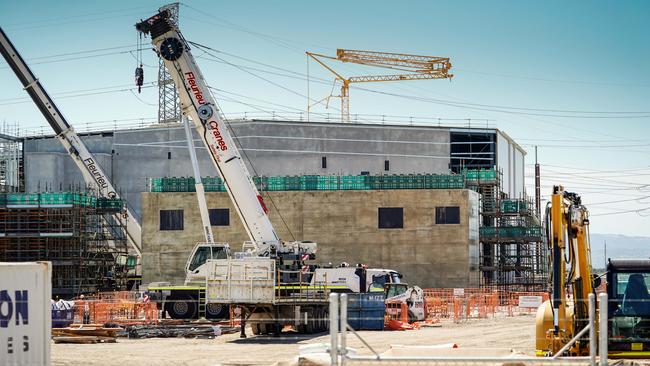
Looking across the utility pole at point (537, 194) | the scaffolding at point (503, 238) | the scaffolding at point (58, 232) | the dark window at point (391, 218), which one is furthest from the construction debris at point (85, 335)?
the utility pole at point (537, 194)

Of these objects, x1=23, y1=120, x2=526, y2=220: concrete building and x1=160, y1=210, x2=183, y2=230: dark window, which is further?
x1=23, y1=120, x2=526, y2=220: concrete building

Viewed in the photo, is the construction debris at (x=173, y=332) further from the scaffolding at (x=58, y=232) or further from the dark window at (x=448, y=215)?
the dark window at (x=448, y=215)

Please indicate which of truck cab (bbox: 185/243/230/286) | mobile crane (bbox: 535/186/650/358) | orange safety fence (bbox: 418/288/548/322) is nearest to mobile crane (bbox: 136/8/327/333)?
truck cab (bbox: 185/243/230/286)

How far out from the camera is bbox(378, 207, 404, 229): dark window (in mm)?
65562

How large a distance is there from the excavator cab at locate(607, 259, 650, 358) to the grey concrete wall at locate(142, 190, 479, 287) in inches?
1795

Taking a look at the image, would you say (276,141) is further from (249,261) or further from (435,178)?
(249,261)

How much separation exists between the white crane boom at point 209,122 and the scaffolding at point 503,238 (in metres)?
34.3

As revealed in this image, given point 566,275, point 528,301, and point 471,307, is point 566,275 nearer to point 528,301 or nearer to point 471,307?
point 528,301

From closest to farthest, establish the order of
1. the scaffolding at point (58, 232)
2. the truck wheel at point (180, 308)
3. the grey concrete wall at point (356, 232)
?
the truck wheel at point (180, 308)
the scaffolding at point (58, 232)
the grey concrete wall at point (356, 232)

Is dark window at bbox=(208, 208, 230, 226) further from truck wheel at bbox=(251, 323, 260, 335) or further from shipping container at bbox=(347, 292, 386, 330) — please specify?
truck wheel at bbox=(251, 323, 260, 335)

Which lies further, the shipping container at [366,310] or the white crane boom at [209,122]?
the white crane boom at [209,122]

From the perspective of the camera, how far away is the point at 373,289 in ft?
130

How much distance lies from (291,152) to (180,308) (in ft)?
119

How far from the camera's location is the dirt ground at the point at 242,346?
25.0 metres
